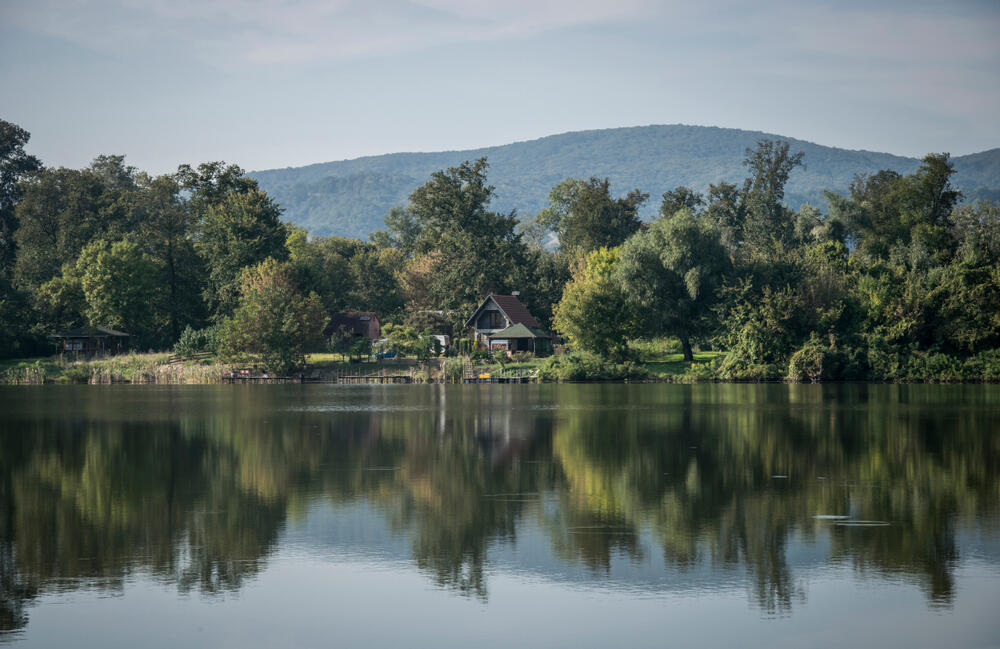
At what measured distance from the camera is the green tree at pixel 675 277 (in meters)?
75.2

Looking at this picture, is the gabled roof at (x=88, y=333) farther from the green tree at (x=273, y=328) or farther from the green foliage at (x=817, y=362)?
the green foliage at (x=817, y=362)

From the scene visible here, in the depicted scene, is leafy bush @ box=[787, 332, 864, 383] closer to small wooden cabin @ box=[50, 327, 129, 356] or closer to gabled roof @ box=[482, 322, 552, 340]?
gabled roof @ box=[482, 322, 552, 340]

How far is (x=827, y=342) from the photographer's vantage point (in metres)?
69.6

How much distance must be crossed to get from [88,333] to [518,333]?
123ft

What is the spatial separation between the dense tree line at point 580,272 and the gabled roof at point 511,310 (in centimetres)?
372

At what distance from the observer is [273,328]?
78.4 metres

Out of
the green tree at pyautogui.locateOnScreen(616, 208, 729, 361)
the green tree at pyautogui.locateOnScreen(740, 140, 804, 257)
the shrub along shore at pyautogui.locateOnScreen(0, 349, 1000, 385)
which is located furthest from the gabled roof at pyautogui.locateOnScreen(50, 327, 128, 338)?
the green tree at pyautogui.locateOnScreen(740, 140, 804, 257)

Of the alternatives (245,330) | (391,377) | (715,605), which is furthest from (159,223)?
(715,605)

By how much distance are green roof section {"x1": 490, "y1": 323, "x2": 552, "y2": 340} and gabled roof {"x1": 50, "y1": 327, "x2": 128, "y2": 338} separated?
33330 millimetres

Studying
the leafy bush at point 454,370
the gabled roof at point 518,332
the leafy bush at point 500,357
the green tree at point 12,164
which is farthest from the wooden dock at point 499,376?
the green tree at point 12,164

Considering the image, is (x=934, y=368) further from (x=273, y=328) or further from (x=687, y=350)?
(x=273, y=328)

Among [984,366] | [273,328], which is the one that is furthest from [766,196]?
[273,328]

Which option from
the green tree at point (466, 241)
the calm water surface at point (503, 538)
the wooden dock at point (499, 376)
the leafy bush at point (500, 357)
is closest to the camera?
the calm water surface at point (503, 538)

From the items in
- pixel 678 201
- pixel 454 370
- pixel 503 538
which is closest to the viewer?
pixel 503 538
